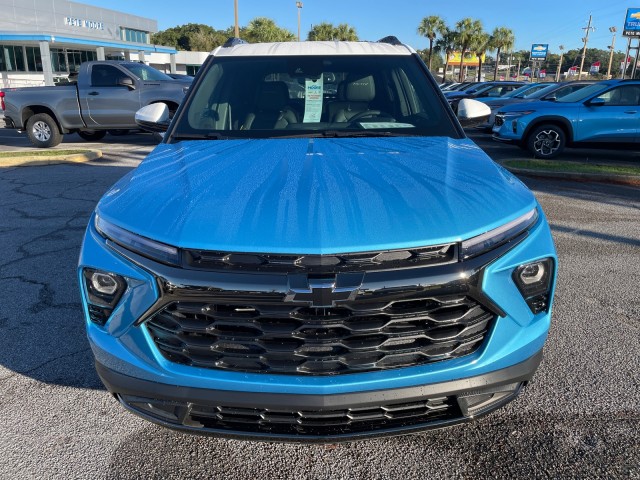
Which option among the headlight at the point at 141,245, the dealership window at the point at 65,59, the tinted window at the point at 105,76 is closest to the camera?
the headlight at the point at 141,245

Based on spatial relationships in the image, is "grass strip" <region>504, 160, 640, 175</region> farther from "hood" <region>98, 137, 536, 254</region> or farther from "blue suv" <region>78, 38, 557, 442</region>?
"blue suv" <region>78, 38, 557, 442</region>

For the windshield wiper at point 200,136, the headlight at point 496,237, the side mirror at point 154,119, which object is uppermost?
the side mirror at point 154,119

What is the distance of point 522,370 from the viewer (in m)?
1.97

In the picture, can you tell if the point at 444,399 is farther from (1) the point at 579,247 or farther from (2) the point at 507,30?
(2) the point at 507,30

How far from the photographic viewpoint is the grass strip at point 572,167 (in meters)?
8.50

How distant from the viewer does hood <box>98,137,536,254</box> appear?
1.80 meters

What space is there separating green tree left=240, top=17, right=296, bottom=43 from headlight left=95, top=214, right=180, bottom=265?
62.8 metres

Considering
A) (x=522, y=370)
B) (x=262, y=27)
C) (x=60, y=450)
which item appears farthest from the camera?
(x=262, y=27)

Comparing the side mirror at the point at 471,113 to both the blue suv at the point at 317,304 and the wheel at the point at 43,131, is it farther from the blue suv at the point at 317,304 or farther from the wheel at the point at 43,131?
the wheel at the point at 43,131

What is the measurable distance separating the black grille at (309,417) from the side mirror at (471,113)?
90.6 inches

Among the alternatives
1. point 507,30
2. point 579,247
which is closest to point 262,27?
point 507,30

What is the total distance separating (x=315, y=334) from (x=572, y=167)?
8600 millimetres

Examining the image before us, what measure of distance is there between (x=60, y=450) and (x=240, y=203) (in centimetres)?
148

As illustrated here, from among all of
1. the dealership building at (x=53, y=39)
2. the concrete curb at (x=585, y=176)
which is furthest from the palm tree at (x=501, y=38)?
the concrete curb at (x=585, y=176)
